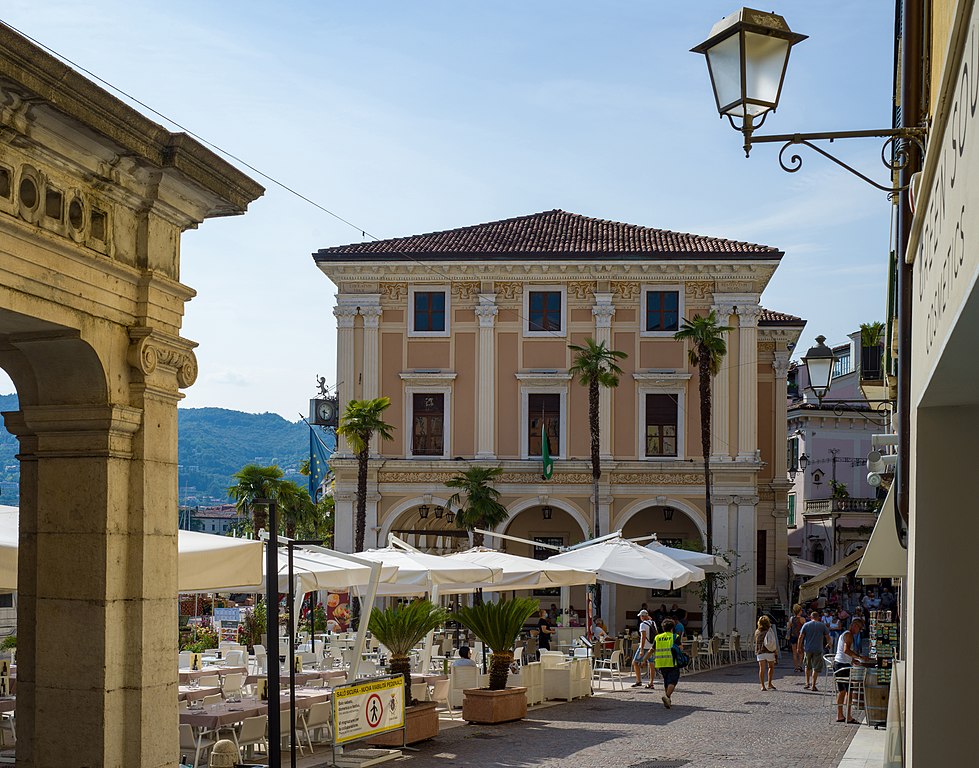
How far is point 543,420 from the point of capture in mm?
44094

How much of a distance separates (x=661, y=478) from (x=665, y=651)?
21.4 m

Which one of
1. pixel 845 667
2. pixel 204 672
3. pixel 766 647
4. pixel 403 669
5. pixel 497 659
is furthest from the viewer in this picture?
pixel 766 647

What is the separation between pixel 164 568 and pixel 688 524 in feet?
123

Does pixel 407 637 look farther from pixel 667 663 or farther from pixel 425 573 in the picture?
pixel 667 663

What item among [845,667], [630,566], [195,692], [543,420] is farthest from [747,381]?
[195,692]

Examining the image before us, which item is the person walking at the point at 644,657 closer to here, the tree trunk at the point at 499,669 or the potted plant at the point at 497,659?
the potted plant at the point at 497,659

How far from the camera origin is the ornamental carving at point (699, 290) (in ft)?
143

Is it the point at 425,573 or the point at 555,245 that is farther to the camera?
the point at 555,245

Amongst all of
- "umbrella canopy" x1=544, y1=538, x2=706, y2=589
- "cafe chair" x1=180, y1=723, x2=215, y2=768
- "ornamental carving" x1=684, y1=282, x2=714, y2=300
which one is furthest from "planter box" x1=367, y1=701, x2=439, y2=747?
"ornamental carving" x1=684, y1=282, x2=714, y2=300

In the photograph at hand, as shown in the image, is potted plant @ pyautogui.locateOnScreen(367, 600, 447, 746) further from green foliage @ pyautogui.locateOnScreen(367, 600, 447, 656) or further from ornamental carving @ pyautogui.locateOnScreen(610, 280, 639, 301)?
ornamental carving @ pyautogui.locateOnScreen(610, 280, 639, 301)

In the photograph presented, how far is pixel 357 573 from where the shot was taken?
1845 cm

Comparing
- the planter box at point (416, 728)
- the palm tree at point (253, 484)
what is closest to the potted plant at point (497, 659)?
the planter box at point (416, 728)

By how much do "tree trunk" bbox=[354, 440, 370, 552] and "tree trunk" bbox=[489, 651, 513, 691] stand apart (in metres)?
21.8

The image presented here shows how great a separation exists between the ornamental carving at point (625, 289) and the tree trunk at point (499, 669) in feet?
82.0
